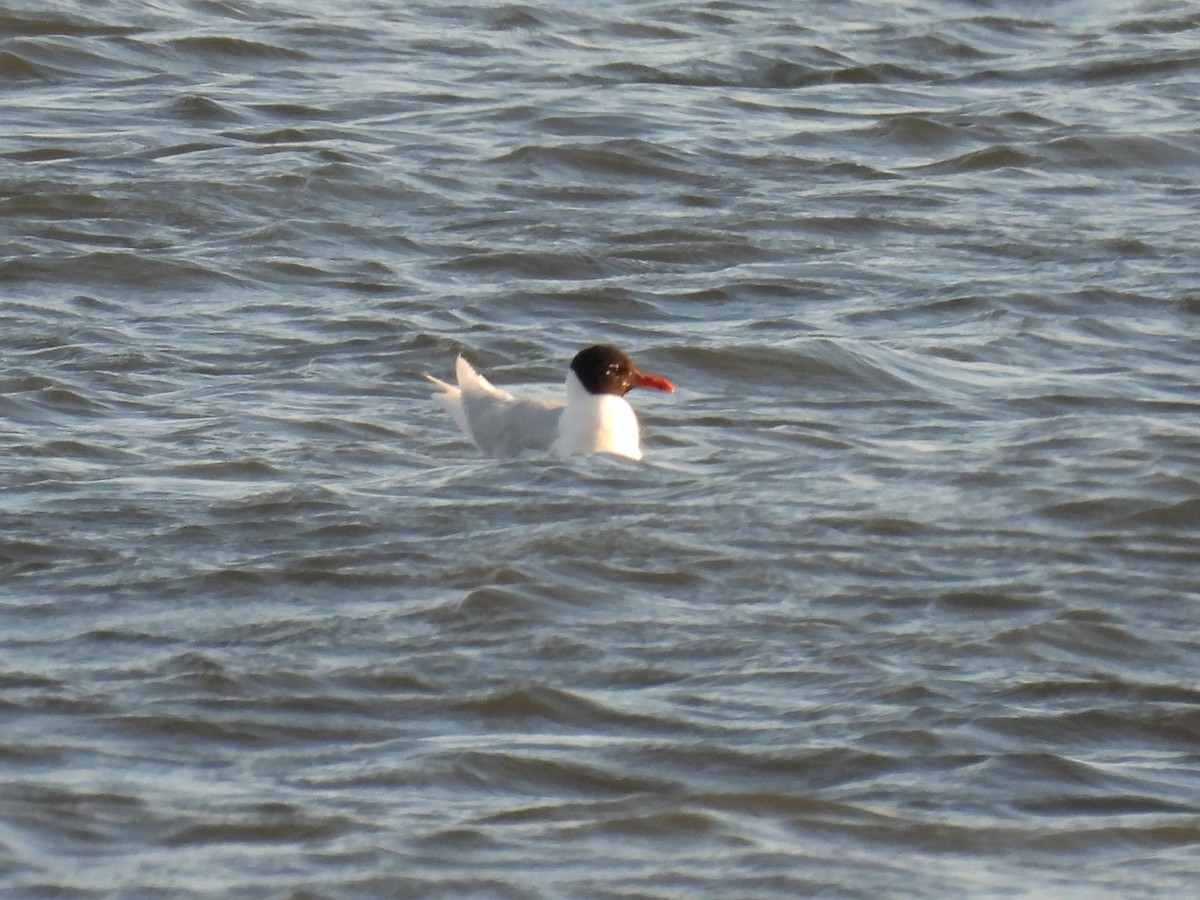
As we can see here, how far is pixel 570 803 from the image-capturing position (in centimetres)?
614

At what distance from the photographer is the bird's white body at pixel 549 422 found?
376 inches

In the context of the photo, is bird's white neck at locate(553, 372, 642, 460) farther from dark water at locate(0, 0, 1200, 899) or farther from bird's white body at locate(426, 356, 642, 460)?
dark water at locate(0, 0, 1200, 899)

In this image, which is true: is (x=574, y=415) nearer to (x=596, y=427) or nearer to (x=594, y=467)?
(x=596, y=427)

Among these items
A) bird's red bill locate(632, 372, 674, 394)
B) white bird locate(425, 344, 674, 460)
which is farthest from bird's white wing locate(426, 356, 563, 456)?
bird's red bill locate(632, 372, 674, 394)

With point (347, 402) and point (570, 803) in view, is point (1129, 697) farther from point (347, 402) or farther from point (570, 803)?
point (347, 402)

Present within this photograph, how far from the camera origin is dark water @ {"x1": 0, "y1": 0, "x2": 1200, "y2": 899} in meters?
6.07

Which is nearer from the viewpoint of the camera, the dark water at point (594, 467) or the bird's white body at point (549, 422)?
the dark water at point (594, 467)

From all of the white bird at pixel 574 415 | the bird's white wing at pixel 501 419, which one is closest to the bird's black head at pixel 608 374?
the white bird at pixel 574 415

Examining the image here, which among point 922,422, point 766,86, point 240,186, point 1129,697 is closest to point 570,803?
point 1129,697

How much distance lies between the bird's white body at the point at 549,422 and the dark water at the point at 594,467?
152 millimetres

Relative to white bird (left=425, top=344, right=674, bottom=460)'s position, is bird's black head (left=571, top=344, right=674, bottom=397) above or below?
above

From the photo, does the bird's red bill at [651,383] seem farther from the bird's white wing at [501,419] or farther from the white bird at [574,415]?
the bird's white wing at [501,419]

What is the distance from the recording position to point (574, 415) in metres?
9.66

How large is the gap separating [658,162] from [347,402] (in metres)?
4.51
